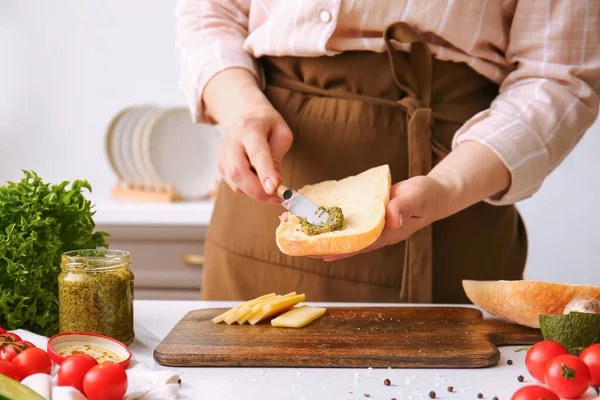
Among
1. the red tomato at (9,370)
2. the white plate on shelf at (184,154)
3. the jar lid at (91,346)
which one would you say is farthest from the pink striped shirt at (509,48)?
the white plate on shelf at (184,154)

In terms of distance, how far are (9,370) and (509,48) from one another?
1.16 m

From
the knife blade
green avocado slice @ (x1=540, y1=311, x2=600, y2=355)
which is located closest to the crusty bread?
green avocado slice @ (x1=540, y1=311, x2=600, y2=355)

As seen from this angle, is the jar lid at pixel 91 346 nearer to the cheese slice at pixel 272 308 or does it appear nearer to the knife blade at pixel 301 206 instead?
the cheese slice at pixel 272 308

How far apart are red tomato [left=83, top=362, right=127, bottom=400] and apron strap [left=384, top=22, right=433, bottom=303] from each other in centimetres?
76

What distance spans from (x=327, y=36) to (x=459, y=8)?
0.27 meters

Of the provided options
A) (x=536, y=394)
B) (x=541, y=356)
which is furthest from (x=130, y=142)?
(x=536, y=394)

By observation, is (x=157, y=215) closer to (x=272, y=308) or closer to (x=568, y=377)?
(x=272, y=308)

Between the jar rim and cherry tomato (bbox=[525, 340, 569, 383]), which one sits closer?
cherry tomato (bbox=[525, 340, 569, 383])

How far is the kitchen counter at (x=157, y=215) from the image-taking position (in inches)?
115

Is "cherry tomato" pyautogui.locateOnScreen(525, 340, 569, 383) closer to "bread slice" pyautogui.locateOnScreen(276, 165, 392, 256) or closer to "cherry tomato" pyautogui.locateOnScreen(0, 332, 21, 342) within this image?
"bread slice" pyautogui.locateOnScreen(276, 165, 392, 256)

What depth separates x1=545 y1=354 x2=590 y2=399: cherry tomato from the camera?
97 centimetres

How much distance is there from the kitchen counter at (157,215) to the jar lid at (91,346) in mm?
1761

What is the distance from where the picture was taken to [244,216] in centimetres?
166

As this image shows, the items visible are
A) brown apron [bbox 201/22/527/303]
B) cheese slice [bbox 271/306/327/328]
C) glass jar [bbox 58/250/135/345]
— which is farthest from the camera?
brown apron [bbox 201/22/527/303]
